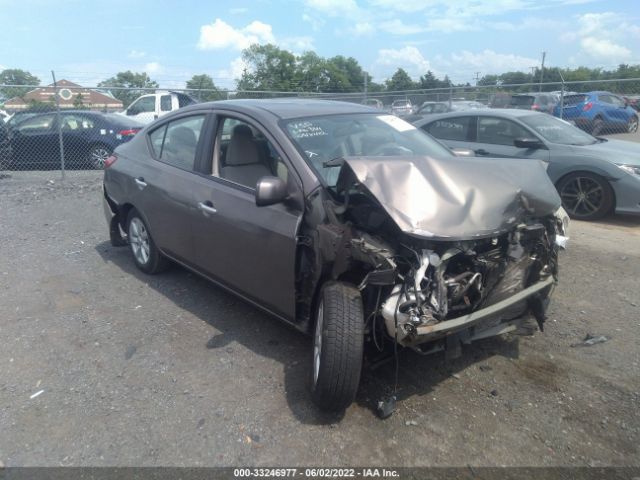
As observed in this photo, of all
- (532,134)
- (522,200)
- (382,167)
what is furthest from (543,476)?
(532,134)

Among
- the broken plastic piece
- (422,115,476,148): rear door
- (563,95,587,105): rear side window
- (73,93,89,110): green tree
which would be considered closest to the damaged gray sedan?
the broken plastic piece

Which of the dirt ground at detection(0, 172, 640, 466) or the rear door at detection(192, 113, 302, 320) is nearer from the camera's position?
the dirt ground at detection(0, 172, 640, 466)

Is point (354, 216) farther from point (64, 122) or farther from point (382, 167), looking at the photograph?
point (64, 122)

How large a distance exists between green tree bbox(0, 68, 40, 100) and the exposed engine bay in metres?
10.3

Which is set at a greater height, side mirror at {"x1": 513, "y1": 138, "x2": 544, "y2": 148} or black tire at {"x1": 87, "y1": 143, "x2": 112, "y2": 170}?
side mirror at {"x1": 513, "y1": 138, "x2": 544, "y2": 148}

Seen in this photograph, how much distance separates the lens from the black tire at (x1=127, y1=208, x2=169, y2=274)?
5156 millimetres

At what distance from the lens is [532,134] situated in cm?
784

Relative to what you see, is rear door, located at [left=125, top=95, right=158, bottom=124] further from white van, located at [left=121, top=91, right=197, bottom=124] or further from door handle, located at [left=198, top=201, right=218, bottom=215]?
door handle, located at [left=198, top=201, right=218, bottom=215]

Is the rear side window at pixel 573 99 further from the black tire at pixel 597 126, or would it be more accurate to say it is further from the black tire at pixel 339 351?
the black tire at pixel 339 351

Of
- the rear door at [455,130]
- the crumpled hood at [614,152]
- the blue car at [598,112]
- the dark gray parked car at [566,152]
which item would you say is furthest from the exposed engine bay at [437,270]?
the blue car at [598,112]

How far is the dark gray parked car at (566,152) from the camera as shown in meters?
6.98

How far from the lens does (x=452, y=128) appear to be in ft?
28.6

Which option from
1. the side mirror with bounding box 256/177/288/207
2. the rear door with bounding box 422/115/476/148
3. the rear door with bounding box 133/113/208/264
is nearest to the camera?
the side mirror with bounding box 256/177/288/207

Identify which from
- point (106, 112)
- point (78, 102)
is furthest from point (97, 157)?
point (78, 102)
